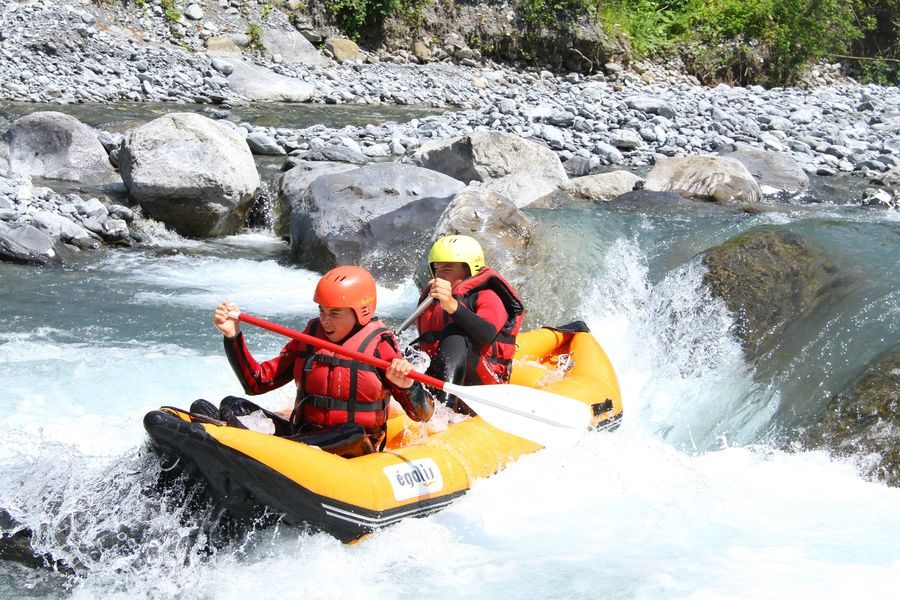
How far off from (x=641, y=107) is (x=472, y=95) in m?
4.02

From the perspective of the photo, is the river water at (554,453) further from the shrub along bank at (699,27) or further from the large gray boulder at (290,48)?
the shrub along bank at (699,27)

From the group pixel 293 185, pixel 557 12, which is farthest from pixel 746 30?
pixel 293 185

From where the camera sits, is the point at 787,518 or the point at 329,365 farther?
the point at 787,518

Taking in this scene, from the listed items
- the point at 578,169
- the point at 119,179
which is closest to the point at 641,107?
the point at 578,169

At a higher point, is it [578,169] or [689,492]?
[578,169]

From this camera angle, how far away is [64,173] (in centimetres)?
989

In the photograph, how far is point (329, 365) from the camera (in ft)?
12.3

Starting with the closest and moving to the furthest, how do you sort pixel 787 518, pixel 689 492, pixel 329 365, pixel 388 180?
pixel 329 365, pixel 787 518, pixel 689 492, pixel 388 180

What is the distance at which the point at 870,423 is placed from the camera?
4621mm

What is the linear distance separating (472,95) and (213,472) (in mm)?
13682

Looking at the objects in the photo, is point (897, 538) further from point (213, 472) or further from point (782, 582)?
point (213, 472)

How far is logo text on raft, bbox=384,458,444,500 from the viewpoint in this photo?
3.79 metres

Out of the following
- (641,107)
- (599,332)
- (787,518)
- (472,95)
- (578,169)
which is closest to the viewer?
(787,518)

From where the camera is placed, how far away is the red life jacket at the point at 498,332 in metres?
4.73
